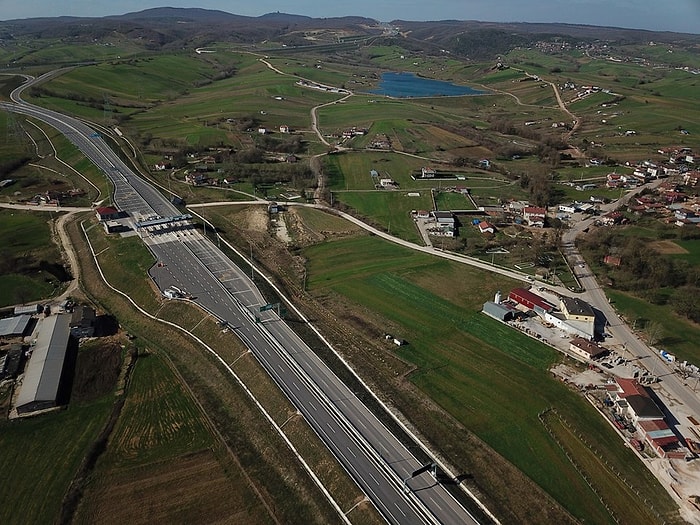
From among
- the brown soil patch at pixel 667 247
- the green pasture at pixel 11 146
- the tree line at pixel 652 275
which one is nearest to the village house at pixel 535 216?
the tree line at pixel 652 275

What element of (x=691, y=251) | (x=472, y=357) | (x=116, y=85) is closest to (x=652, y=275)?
(x=691, y=251)

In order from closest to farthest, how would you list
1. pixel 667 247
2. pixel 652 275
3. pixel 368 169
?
pixel 652 275, pixel 667 247, pixel 368 169

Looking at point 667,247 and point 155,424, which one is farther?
point 667,247

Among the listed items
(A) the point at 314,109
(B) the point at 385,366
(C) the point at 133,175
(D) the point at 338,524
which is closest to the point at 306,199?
(C) the point at 133,175

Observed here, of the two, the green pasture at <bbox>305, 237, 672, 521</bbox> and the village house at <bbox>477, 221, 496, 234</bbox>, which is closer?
the green pasture at <bbox>305, 237, 672, 521</bbox>

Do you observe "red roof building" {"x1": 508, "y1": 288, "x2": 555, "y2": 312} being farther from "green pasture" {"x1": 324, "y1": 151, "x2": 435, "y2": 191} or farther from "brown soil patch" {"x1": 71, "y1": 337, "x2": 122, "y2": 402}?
"brown soil patch" {"x1": 71, "y1": 337, "x2": 122, "y2": 402}

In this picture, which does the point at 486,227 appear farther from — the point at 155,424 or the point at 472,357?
the point at 155,424

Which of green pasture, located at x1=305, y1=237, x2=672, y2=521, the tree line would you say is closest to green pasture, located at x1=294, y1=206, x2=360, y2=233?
green pasture, located at x1=305, y1=237, x2=672, y2=521
